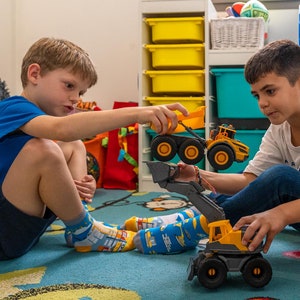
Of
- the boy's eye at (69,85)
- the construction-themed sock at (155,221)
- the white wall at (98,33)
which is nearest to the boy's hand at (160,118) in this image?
the boy's eye at (69,85)

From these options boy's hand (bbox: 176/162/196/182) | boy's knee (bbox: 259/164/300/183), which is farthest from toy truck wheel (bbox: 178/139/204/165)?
boy's knee (bbox: 259/164/300/183)

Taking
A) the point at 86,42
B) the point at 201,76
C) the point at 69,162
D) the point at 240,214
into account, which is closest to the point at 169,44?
the point at 201,76

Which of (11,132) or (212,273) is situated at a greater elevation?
(11,132)

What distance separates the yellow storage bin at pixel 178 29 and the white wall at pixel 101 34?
494 mm

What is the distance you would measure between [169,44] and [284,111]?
127cm

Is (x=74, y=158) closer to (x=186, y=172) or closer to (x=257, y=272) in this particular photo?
(x=186, y=172)

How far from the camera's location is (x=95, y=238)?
121 cm

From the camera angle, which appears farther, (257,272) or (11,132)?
(11,132)

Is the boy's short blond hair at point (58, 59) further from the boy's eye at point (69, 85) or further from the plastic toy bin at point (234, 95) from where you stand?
the plastic toy bin at point (234, 95)

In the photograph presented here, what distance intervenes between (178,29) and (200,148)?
4.82 feet

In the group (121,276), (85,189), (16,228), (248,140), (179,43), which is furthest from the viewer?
(179,43)

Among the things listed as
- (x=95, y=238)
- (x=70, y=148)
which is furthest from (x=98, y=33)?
(x=95, y=238)

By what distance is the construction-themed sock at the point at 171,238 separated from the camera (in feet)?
3.74

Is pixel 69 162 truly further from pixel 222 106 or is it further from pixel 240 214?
pixel 222 106
